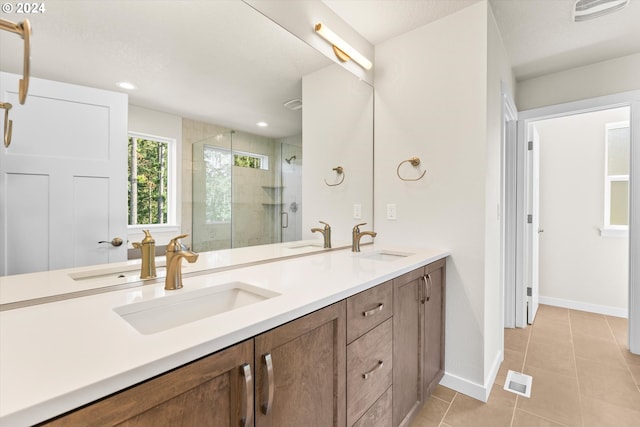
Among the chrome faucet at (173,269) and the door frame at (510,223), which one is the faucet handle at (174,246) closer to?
the chrome faucet at (173,269)

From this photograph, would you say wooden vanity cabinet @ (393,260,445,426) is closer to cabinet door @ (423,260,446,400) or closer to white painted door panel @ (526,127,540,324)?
cabinet door @ (423,260,446,400)

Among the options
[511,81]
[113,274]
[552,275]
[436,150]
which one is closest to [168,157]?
[113,274]

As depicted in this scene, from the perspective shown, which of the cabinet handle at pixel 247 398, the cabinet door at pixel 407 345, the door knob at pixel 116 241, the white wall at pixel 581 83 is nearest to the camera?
the cabinet handle at pixel 247 398

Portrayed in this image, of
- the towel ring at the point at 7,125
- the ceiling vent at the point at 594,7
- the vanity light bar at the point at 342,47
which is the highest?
the ceiling vent at the point at 594,7

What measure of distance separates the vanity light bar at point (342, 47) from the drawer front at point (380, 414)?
6.64ft

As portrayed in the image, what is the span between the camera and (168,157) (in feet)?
3.85

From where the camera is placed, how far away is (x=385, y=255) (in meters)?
2.14

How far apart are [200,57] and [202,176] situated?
540 millimetres

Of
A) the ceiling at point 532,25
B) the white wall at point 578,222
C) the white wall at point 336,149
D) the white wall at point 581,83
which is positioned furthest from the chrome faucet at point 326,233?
the white wall at point 578,222

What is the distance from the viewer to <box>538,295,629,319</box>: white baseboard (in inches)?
125

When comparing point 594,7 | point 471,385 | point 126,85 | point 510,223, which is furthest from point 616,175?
point 126,85

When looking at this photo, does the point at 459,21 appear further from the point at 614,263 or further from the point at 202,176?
the point at 614,263

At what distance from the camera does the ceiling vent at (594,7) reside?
1.92 metres

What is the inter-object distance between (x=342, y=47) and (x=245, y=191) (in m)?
1.26
